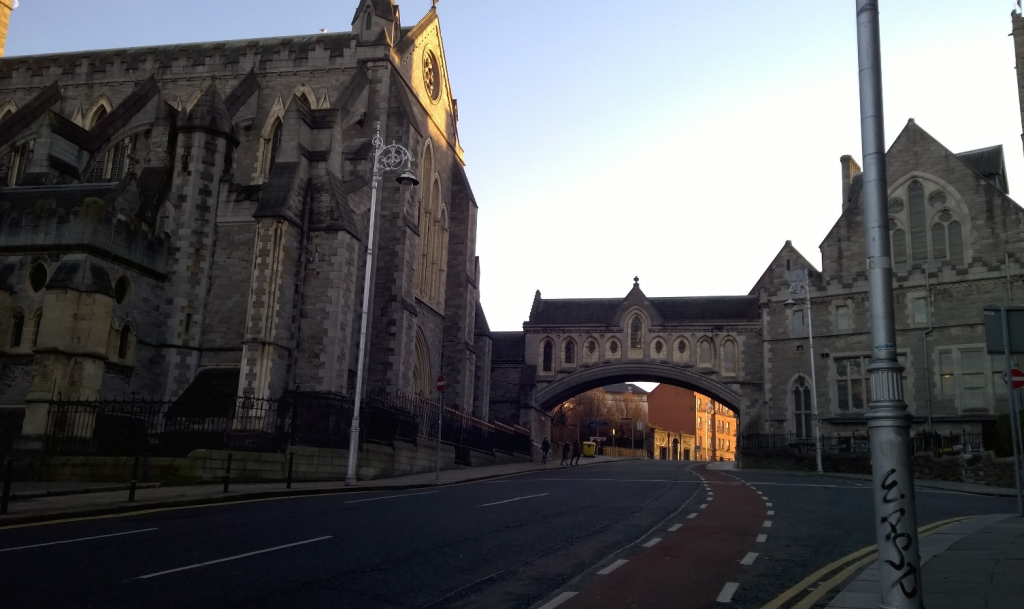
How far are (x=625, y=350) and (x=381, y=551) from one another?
137ft

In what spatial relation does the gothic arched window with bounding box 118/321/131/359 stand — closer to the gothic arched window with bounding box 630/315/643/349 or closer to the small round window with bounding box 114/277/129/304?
the small round window with bounding box 114/277/129/304

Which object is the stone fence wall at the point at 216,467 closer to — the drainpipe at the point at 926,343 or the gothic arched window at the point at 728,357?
the drainpipe at the point at 926,343

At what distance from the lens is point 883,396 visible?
5.89m

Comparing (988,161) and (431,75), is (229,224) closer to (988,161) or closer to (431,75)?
(431,75)

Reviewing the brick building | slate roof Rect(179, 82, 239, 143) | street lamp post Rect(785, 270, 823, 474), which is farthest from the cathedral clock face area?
the brick building

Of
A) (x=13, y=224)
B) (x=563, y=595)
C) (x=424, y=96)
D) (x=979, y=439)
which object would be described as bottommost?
(x=563, y=595)

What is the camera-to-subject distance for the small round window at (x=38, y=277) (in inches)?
960

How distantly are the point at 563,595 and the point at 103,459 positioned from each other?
53.1ft

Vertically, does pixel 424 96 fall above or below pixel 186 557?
above

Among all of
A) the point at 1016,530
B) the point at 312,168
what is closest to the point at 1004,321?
the point at 1016,530

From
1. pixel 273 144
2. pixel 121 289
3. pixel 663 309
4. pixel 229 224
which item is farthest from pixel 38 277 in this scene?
pixel 663 309

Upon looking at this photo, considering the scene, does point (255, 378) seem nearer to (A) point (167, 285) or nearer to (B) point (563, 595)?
(A) point (167, 285)

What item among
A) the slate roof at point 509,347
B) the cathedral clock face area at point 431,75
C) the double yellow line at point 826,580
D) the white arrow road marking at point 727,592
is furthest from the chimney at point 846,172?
the white arrow road marking at point 727,592

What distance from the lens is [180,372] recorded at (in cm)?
2614
